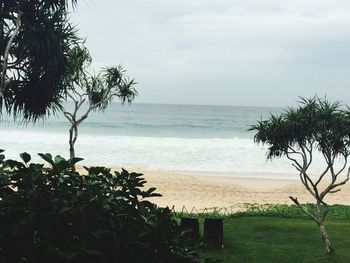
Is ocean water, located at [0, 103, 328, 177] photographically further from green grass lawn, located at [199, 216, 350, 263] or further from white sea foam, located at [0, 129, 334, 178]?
green grass lawn, located at [199, 216, 350, 263]

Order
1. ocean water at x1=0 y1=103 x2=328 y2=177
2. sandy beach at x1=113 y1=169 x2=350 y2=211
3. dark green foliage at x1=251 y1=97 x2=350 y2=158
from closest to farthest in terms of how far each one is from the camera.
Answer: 1. dark green foliage at x1=251 y1=97 x2=350 y2=158
2. sandy beach at x1=113 y1=169 x2=350 y2=211
3. ocean water at x1=0 y1=103 x2=328 y2=177

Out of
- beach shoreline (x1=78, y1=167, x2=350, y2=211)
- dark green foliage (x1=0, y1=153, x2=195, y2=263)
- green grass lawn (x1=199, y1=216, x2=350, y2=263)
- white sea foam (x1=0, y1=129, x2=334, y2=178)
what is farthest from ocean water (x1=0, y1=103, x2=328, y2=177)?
dark green foliage (x1=0, y1=153, x2=195, y2=263)

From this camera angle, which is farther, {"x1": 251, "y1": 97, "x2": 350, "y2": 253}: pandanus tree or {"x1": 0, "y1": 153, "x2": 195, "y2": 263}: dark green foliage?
{"x1": 251, "y1": 97, "x2": 350, "y2": 253}: pandanus tree

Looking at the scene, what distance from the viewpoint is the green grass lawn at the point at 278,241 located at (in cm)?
884

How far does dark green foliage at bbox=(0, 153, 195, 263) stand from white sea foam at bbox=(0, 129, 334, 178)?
963 inches

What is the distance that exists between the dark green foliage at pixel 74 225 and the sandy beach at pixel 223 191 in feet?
45.5

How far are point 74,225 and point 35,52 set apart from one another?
736 cm

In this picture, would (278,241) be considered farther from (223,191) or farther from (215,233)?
(223,191)

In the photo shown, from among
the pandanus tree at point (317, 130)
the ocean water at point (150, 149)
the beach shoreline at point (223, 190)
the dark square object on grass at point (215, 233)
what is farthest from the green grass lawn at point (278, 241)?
the ocean water at point (150, 149)

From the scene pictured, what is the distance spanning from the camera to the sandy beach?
17422 millimetres

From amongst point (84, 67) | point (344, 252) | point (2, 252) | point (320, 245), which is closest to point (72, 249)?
point (2, 252)

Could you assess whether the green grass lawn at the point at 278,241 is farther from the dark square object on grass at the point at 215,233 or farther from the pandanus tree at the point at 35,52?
the pandanus tree at the point at 35,52

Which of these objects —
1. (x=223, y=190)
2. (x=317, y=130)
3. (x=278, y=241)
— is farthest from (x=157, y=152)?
(x=317, y=130)

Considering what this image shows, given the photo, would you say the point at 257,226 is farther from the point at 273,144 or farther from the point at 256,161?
the point at 256,161
